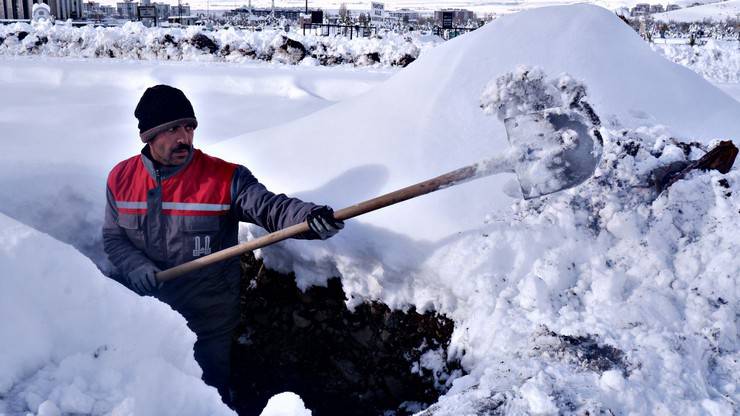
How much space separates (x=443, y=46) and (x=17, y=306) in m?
2.99

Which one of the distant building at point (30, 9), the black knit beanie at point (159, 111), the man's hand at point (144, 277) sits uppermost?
the black knit beanie at point (159, 111)

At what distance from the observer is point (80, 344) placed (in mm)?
1266

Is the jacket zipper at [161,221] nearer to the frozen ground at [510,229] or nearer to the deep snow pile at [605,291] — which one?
the frozen ground at [510,229]

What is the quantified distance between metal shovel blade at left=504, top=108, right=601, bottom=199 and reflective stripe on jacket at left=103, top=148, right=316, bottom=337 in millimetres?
910

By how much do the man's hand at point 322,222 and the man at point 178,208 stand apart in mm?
88

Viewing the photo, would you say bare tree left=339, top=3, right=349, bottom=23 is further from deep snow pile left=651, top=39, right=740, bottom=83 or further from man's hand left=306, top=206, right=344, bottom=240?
man's hand left=306, top=206, right=344, bottom=240

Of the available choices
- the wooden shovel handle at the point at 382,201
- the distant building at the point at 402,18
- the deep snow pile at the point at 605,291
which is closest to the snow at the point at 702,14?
the distant building at the point at 402,18

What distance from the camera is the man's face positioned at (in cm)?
262

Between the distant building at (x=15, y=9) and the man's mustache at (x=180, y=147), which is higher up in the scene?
the man's mustache at (x=180, y=147)

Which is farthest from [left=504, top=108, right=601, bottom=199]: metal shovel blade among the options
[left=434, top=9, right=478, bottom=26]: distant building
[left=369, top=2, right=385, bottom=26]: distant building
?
[left=369, top=2, right=385, bottom=26]: distant building

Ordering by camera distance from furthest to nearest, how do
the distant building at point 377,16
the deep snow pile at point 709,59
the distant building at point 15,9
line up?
1. the distant building at point 377,16
2. the distant building at point 15,9
3. the deep snow pile at point 709,59

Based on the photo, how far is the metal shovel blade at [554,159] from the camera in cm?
234

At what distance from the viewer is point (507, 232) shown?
2.54 m

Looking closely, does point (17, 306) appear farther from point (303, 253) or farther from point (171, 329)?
point (303, 253)
